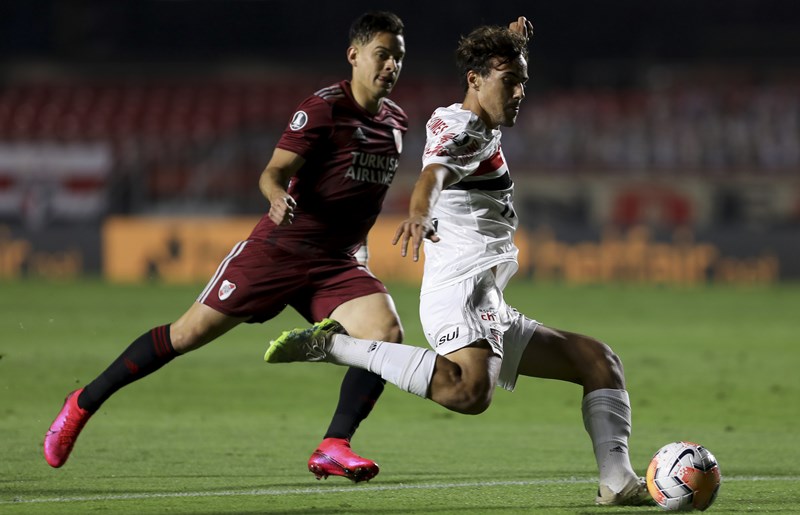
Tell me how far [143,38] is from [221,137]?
26.9 feet

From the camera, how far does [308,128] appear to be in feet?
20.5

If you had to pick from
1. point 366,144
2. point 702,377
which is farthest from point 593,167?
point 366,144

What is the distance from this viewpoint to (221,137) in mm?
25781

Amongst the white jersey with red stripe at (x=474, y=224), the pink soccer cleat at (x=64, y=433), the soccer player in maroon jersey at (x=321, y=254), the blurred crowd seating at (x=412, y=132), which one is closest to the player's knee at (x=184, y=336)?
the soccer player in maroon jersey at (x=321, y=254)

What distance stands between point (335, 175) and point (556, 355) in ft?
4.96

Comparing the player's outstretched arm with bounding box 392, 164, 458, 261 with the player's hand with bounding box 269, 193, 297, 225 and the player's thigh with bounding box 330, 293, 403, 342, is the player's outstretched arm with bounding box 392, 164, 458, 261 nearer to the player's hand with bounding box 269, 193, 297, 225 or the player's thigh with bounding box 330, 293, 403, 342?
the player's hand with bounding box 269, 193, 297, 225

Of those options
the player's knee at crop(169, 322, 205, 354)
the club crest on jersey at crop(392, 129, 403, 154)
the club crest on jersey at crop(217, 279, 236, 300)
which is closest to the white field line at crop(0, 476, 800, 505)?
the player's knee at crop(169, 322, 205, 354)

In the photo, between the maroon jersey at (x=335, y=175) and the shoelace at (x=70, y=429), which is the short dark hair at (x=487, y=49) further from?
the shoelace at (x=70, y=429)

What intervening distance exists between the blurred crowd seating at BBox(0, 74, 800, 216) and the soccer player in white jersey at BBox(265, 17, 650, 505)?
1875 centimetres

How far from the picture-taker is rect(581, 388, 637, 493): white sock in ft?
17.7

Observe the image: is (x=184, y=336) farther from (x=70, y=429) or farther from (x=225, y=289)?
(x=70, y=429)

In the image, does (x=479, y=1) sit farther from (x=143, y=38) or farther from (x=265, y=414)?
(x=265, y=414)

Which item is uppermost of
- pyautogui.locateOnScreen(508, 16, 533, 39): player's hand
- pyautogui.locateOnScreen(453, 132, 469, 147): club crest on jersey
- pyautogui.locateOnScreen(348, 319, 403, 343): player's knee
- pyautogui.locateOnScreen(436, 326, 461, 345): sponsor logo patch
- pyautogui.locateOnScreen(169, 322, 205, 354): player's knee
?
pyautogui.locateOnScreen(508, 16, 533, 39): player's hand

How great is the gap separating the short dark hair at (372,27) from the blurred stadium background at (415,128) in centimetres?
1635
